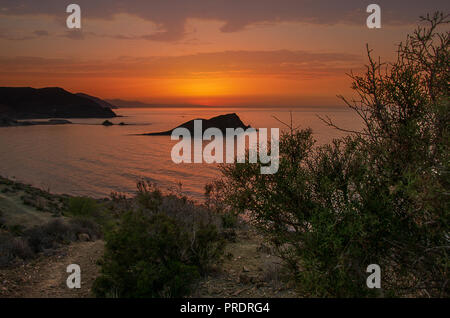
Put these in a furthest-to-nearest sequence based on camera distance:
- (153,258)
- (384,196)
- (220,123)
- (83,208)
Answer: (220,123), (83,208), (153,258), (384,196)

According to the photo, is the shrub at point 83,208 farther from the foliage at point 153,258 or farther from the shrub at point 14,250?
the foliage at point 153,258

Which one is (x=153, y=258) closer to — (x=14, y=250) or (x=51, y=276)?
(x=51, y=276)

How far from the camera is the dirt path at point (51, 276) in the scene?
22.9ft

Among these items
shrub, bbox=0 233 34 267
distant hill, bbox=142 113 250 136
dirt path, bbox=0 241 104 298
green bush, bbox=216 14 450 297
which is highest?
distant hill, bbox=142 113 250 136

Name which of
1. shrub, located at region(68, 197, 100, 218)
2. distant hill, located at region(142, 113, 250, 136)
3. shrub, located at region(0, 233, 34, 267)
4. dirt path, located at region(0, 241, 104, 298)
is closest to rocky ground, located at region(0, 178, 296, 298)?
dirt path, located at region(0, 241, 104, 298)

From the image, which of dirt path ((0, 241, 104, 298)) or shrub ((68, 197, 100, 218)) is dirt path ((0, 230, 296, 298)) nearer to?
dirt path ((0, 241, 104, 298))

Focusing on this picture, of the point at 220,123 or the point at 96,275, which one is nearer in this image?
the point at 96,275

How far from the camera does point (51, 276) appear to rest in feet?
26.3

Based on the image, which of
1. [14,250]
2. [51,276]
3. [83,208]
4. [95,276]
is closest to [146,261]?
[95,276]

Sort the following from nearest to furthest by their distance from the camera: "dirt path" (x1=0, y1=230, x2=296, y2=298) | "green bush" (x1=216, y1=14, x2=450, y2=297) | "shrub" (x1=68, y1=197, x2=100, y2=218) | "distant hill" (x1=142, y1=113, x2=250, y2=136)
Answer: "green bush" (x1=216, y1=14, x2=450, y2=297) → "dirt path" (x1=0, y1=230, x2=296, y2=298) → "shrub" (x1=68, y1=197, x2=100, y2=218) → "distant hill" (x1=142, y1=113, x2=250, y2=136)

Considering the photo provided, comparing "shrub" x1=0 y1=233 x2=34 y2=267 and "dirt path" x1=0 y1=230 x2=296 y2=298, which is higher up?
"shrub" x1=0 y1=233 x2=34 y2=267

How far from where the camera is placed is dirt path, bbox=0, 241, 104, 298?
6.97 metres

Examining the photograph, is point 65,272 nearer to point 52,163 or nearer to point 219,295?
point 219,295
